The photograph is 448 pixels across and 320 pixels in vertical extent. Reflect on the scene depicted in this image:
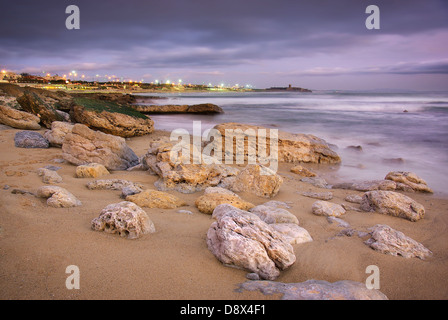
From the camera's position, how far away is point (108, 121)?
1031 centimetres

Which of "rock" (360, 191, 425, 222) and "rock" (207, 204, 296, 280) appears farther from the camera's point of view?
"rock" (360, 191, 425, 222)

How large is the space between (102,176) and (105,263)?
Result: 326 centimetres

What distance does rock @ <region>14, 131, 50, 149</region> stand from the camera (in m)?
7.18

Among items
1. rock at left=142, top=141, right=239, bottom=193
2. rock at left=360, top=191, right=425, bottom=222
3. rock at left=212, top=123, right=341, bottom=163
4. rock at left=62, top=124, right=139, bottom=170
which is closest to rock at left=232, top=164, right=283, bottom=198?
rock at left=142, top=141, right=239, bottom=193

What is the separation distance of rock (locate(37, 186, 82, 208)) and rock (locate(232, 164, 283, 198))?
8.96 feet

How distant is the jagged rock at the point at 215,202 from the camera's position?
12.7 feet

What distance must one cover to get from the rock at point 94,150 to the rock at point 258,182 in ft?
9.83

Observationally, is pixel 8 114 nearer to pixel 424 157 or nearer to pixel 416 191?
pixel 416 191

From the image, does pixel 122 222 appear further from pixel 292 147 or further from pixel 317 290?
pixel 292 147

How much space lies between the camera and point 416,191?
6.03 m

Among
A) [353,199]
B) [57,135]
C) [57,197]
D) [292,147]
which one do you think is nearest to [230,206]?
[57,197]

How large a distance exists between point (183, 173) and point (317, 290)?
3454mm

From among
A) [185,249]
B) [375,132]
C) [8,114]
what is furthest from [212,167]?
[375,132]

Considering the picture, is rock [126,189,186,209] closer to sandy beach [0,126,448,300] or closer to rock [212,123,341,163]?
sandy beach [0,126,448,300]
